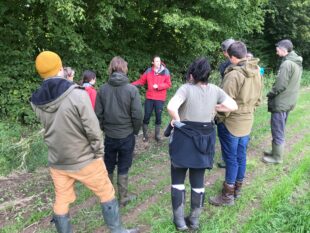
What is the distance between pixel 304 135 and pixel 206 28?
4106mm

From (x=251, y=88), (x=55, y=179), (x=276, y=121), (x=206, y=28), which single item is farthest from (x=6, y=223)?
(x=206, y=28)

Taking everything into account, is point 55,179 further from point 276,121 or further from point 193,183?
point 276,121

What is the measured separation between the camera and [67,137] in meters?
3.33

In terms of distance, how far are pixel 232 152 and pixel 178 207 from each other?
110 centimetres

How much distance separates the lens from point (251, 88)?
446 cm

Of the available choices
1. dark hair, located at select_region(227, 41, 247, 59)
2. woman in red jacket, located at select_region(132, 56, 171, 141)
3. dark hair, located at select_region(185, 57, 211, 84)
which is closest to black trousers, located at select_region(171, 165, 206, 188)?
dark hair, located at select_region(185, 57, 211, 84)

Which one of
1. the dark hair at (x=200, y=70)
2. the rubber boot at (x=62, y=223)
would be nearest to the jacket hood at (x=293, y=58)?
the dark hair at (x=200, y=70)

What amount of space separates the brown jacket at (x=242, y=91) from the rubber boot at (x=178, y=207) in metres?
1.14

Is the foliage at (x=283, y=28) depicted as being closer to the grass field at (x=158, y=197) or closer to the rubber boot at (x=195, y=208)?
the grass field at (x=158, y=197)

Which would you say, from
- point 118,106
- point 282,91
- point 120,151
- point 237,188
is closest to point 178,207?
point 120,151

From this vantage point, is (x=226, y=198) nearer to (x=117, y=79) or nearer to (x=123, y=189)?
(x=123, y=189)

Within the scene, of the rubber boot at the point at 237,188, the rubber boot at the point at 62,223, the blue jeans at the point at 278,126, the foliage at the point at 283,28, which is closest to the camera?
the rubber boot at the point at 62,223

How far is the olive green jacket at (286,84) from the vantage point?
5.73 m

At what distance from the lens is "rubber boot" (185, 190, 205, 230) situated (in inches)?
154
